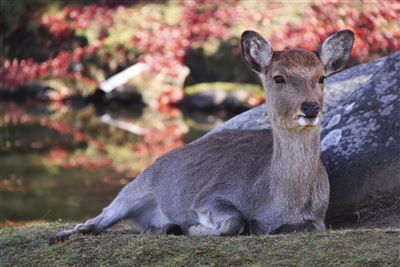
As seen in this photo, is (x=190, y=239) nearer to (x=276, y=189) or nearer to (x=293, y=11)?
(x=276, y=189)

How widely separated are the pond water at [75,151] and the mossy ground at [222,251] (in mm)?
4205

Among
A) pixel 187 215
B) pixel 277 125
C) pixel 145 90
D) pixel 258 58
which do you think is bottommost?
pixel 145 90

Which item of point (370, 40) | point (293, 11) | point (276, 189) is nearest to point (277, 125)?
point (276, 189)

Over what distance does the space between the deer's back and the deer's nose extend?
81 cm

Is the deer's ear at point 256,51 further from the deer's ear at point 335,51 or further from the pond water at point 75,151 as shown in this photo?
the pond water at point 75,151

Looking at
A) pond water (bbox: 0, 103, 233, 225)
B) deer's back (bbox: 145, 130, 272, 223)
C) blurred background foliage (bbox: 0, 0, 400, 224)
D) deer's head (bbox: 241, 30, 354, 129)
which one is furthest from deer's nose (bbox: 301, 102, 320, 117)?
blurred background foliage (bbox: 0, 0, 400, 224)

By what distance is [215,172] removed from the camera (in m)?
7.57

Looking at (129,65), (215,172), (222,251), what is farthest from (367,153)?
(129,65)

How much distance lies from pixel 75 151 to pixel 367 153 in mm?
9985

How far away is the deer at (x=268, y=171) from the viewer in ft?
21.8

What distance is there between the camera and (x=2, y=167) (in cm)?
1528

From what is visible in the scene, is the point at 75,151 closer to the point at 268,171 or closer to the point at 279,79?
the point at 268,171

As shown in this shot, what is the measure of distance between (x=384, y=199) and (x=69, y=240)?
254 centimetres

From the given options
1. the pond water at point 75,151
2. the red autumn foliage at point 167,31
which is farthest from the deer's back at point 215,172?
the red autumn foliage at point 167,31
